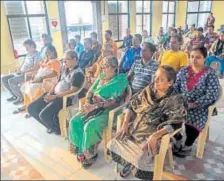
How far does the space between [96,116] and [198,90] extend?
35.3 inches

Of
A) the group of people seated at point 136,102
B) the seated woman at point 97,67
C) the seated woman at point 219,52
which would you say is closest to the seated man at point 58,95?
the group of people seated at point 136,102

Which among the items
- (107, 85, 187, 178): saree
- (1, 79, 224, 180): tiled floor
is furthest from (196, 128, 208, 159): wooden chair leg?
(107, 85, 187, 178): saree

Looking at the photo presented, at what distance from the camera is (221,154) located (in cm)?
196

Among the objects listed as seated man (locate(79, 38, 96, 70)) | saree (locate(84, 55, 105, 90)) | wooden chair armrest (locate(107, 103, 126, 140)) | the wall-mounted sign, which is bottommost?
wooden chair armrest (locate(107, 103, 126, 140))

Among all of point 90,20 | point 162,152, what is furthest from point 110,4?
point 162,152

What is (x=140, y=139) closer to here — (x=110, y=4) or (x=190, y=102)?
(x=190, y=102)

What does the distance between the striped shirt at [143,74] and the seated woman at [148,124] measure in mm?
516

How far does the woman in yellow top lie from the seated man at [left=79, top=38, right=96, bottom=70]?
3.62 feet

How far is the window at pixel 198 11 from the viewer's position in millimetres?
10227

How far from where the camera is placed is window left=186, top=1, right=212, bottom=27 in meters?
10.2

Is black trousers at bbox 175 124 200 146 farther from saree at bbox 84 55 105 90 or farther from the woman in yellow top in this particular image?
saree at bbox 84 55 105 90

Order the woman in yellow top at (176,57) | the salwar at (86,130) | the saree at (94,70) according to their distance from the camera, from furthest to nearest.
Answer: the saree at (94,70)
the woman in yellow top at (176,57)
the salwar at (86,130)

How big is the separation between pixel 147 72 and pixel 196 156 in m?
0.92

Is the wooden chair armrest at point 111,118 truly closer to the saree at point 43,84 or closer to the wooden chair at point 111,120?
the wooden chair at point 111,120
